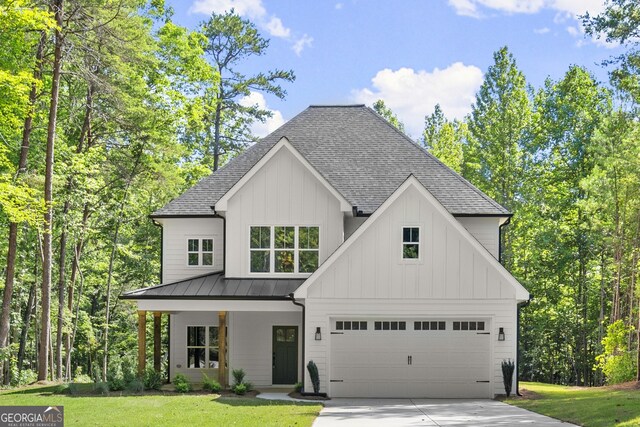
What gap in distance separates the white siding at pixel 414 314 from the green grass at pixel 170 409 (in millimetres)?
2589

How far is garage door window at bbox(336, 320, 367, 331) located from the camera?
2189 cm

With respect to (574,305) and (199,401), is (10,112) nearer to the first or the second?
(199,401)

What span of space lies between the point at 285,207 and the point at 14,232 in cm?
900

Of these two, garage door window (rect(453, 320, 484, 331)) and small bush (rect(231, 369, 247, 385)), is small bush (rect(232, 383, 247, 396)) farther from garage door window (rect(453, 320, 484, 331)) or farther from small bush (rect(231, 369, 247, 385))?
garage door window (rect(453, 320, 484, 331))

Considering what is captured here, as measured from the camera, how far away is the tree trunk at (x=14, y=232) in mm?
25047

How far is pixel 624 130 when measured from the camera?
30703 millimetres

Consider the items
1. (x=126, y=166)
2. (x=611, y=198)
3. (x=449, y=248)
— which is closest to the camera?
(x=449, y=248)

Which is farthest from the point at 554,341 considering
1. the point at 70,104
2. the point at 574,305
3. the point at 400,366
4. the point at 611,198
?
the point at 70,104

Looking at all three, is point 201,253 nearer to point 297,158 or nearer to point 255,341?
point 255,341

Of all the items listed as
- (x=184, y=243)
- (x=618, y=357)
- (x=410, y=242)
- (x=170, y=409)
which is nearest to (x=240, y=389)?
(x=170, y=409)

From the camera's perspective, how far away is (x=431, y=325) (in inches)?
861

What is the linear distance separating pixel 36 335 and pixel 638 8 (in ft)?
99.0

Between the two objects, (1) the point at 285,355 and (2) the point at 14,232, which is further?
(2) the point at 14,232

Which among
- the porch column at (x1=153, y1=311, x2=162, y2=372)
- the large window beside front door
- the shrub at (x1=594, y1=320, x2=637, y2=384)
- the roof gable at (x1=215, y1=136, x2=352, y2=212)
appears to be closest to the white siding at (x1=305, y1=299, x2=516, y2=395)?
the roof gable at (x1=215, y1=136, x2=352, y2=212)
